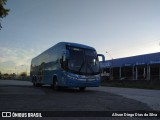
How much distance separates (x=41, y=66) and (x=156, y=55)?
27814 mm

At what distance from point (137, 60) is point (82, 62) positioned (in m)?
38.0

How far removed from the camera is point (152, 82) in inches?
1597

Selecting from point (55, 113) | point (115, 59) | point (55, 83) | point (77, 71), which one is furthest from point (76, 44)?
point (115, 59)

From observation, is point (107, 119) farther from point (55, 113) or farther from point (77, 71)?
point (77, 71)

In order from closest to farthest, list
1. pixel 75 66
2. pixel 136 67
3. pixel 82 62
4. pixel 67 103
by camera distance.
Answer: pixel 67 103, pixel 75 66, pixel 82 62, pixel 136 67

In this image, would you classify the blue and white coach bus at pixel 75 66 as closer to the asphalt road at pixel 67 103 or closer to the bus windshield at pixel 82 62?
the bus windshield at pixel 82 62

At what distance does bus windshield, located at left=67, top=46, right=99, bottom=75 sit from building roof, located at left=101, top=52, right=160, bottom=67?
101ft

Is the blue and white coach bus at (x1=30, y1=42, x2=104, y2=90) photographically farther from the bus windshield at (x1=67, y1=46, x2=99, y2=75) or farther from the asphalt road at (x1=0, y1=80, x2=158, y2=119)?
the asphalt road at (x1=0, y1=80, x2=158, y2=119)

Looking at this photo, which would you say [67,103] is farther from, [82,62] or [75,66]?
[82,62]

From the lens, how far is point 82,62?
803 inches

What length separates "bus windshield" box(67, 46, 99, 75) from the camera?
20.0 metres

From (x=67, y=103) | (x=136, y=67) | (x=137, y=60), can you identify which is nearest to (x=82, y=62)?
(x=67, y=103)

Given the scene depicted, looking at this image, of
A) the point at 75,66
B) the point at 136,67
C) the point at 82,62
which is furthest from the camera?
the point at 136,67

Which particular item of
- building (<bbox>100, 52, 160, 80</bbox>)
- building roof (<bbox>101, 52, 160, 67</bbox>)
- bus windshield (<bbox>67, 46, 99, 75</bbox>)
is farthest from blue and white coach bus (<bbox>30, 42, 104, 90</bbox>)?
building roof (<bbox>101, 52, 160, 67</bbox>)
